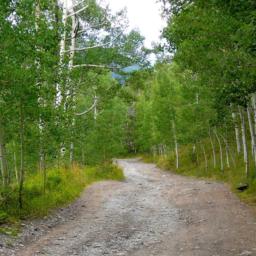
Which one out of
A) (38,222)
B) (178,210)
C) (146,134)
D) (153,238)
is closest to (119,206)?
(178,210)

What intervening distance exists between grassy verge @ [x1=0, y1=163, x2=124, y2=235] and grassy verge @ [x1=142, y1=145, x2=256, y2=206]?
892 cm

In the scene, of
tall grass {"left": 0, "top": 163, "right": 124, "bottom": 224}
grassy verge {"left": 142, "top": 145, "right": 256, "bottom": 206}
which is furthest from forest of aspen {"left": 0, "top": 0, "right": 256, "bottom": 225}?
grassy verge {"left": 142, "top": 145, "right": 256, "bottom": 206}

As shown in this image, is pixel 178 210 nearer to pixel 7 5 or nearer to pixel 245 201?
pixel 245 201

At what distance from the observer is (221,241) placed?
11.8 metres

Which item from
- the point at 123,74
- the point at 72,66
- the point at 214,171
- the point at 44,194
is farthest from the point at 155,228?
the point at 214,171

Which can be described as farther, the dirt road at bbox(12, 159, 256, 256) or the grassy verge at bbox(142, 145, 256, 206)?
the grassy verge at bbox(142, 145, 256, 206)

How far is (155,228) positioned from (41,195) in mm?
6654

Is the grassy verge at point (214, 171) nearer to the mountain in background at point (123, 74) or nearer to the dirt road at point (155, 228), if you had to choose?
the dirt road at point (155, 228)

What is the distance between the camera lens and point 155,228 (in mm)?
14242

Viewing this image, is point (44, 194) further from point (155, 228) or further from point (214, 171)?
point (214, 171)

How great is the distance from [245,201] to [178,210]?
11.9ft

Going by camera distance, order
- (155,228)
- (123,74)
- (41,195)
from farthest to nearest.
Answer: (123,74) → (41,195) → (155,228)

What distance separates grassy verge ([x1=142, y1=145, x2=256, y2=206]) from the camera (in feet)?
71.7

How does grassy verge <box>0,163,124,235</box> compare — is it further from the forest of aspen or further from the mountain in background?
the mountain in background
